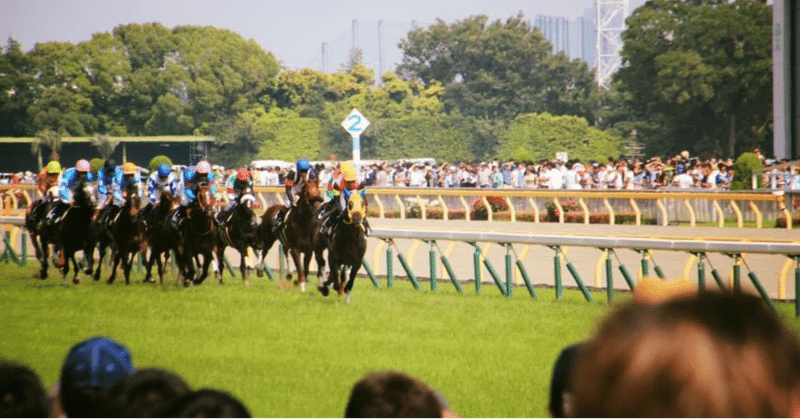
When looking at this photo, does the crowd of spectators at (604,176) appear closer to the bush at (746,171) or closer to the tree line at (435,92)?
the bush at (746,171)

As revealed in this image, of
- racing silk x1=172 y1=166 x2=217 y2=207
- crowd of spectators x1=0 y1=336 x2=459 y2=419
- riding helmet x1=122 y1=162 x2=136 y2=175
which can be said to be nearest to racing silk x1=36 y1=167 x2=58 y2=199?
riding helmet x1=122 y1=162 x2=136 y2=175

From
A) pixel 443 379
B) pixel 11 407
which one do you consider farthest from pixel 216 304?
pixel 11 407

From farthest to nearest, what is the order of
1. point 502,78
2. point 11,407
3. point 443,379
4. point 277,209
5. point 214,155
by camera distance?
point 502,78, point 214,155, point 277,209, point 443,379, point 11,407

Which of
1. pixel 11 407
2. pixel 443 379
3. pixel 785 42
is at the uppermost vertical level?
pixel 785 42

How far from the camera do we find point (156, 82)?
63500 millimetres

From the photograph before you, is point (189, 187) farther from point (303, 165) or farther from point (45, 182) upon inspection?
point (45, 182)

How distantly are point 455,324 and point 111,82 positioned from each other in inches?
2059

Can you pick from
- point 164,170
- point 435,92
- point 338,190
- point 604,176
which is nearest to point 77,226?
point 164,170

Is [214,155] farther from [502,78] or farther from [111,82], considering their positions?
[502,78]

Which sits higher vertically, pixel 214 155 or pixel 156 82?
pixel 156 82

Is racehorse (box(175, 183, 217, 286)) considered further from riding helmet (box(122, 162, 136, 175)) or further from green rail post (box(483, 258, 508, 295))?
green rail post (box(483, 258, 508, 295))

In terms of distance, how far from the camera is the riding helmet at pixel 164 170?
18.3 metres

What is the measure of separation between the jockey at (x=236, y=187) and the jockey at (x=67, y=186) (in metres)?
2.04

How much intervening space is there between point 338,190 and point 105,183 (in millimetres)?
4604
